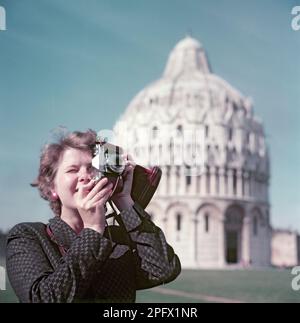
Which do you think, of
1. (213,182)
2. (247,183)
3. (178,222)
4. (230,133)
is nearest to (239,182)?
(247,183)

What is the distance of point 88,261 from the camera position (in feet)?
5.37

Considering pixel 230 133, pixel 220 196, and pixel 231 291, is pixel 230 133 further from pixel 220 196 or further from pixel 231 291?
pixel 231 291

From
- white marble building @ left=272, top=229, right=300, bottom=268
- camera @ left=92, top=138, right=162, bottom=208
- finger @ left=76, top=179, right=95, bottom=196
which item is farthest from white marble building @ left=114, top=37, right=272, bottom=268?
finger @ left=76, top=179, right=95, bottom=196

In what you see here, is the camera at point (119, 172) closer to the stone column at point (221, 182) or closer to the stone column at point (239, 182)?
the stone column at point (221, 182)

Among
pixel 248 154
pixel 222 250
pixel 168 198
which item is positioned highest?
pixel 248 154

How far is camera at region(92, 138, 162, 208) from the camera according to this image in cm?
186

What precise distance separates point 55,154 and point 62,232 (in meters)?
0.28

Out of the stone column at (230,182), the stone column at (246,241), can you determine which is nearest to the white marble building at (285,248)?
the stone column at (246,241)

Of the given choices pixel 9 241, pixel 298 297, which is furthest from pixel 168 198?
pixel 9 241

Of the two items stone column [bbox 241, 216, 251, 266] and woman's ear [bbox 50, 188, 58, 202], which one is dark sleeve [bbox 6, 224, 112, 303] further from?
→ stone column [bbox 241, 216, 251, 266]

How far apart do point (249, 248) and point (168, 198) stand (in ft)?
15.1

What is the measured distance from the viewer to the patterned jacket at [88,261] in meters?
1.62
